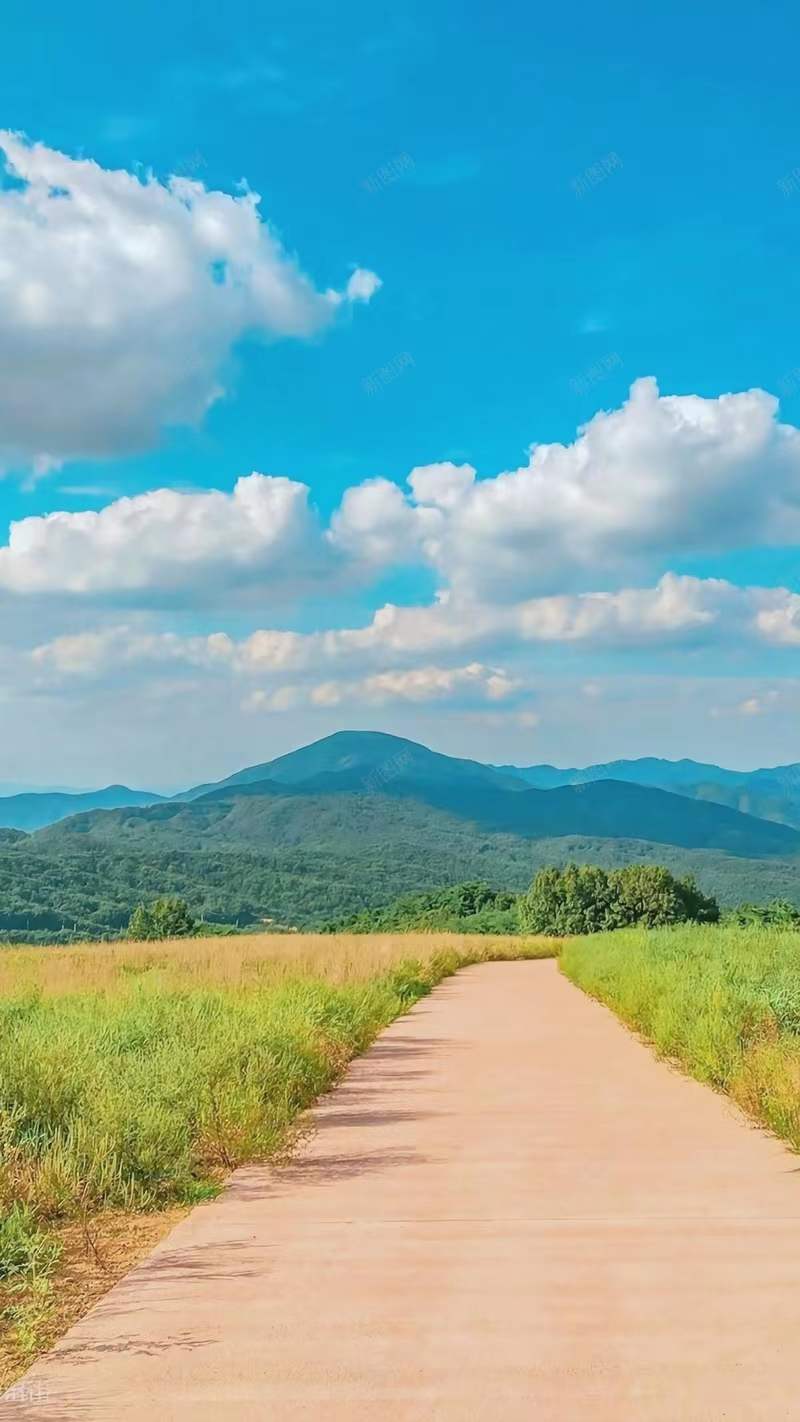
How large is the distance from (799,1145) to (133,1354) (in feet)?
16.5

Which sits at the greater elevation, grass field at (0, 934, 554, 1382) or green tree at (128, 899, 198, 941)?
grass field at (0, 934, 554, 1382)

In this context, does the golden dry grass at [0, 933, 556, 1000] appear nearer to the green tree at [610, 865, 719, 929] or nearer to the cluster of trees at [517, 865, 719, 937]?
the cluster of trees at [517, 865, 719, 937]

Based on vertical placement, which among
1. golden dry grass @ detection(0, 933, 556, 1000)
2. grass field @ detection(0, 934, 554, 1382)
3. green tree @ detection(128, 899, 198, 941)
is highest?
grass field @ detection(0, 934, 554, 1382)

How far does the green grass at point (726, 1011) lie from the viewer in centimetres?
956

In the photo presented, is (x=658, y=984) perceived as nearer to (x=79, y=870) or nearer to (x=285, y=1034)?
(x=285, y=1034)

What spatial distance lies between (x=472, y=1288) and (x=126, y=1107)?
300 cm

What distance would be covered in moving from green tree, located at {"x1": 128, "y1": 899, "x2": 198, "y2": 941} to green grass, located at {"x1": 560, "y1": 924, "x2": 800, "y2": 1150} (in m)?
29.9

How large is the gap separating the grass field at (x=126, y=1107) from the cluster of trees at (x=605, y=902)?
37554 millimetres

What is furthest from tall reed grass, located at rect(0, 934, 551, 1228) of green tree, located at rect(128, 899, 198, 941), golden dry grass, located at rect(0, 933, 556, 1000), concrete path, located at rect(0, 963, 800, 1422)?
green tree, located at rect(128, 899, 198, 941)

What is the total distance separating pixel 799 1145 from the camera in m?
8.16

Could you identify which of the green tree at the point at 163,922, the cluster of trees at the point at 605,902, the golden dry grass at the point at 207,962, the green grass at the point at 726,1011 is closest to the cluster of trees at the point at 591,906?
the cluster of trees at the point at 605,902

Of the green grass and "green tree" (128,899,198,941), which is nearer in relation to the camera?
the green grass

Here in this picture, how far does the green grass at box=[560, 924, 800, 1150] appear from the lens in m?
9.56

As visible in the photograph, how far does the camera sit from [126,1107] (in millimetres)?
7664
